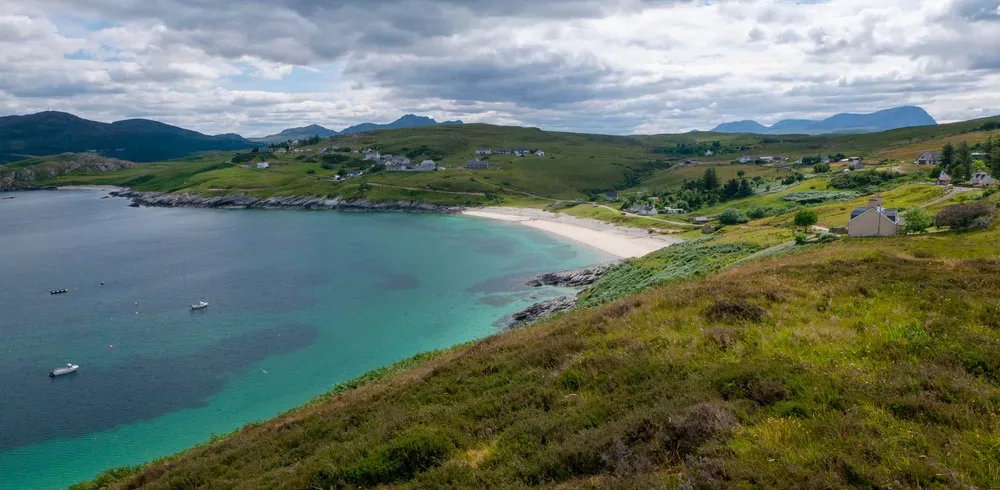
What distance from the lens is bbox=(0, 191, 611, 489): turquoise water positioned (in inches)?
1410

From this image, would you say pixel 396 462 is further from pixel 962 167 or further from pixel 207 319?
pixel 962 167

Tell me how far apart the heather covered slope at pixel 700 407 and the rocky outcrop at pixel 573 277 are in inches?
1777

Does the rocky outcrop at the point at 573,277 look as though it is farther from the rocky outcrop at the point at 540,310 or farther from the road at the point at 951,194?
the road at the point at 951,194

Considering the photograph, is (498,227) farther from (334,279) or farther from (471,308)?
(471,308)

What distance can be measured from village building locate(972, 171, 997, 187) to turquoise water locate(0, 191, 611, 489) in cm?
5383

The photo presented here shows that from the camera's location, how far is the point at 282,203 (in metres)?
167

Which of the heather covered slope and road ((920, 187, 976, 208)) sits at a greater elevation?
road ((920, 187, 976, 208))

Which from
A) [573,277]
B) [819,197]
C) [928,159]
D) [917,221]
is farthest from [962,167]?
[573,277]

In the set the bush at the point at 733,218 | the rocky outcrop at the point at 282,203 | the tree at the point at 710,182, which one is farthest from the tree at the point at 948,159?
the rocky outcrop at the point at 282,203

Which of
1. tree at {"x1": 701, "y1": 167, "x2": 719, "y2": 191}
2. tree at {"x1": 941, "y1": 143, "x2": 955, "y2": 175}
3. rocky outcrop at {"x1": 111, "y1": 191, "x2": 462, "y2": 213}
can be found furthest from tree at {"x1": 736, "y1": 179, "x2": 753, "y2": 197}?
rocky outcrop at {"x1": 111, "y1": 191, "x2": 462, "y2": 213}

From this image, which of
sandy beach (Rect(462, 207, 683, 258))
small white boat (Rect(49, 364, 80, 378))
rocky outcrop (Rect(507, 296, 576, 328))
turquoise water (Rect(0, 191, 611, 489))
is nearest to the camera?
turquoise water (Rect(0, 191, 611, 489))

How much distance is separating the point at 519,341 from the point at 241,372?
31.3 meters

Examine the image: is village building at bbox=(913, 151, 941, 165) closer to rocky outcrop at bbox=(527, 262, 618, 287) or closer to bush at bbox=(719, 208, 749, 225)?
bush at bbox=(719, 208, 749, 225)

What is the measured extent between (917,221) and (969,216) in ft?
11.4
